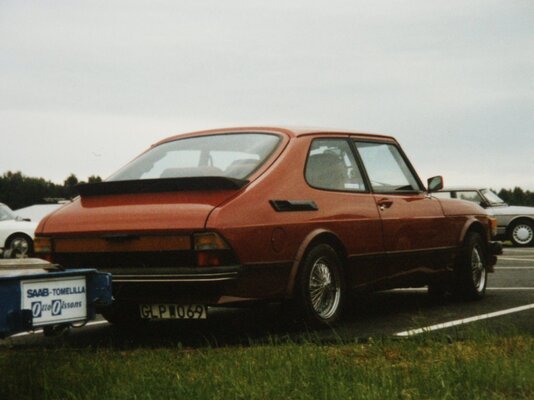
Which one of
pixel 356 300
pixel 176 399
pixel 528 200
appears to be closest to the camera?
pixel 176 399

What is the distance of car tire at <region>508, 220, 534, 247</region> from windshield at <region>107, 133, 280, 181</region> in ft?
62.4

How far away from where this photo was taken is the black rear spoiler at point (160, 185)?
6500mm

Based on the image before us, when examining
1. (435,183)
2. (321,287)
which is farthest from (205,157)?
(435,183)

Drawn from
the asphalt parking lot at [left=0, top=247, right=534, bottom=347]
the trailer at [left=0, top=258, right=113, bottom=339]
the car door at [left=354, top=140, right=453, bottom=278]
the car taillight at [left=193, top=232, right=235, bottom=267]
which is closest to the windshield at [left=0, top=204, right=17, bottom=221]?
the asphalt parking lot at [left=0, top=247, right=534, bottom=347]

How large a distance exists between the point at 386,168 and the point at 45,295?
14.8ft

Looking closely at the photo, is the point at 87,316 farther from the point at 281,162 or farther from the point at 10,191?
the point at 10,191

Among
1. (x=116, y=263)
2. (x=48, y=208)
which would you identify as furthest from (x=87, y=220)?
(x=48, y=208)

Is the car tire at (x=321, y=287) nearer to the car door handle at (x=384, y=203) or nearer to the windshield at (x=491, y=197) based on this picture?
the car door handle at (x=384, y=203)

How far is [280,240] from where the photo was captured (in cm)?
670

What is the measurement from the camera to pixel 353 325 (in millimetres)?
7695

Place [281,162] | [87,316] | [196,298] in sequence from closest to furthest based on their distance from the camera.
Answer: [87,316] < [196,298] < [281,162]

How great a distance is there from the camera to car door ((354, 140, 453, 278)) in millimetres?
8102

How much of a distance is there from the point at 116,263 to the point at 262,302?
A: 107cm

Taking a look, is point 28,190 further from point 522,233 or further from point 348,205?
point 348,205
